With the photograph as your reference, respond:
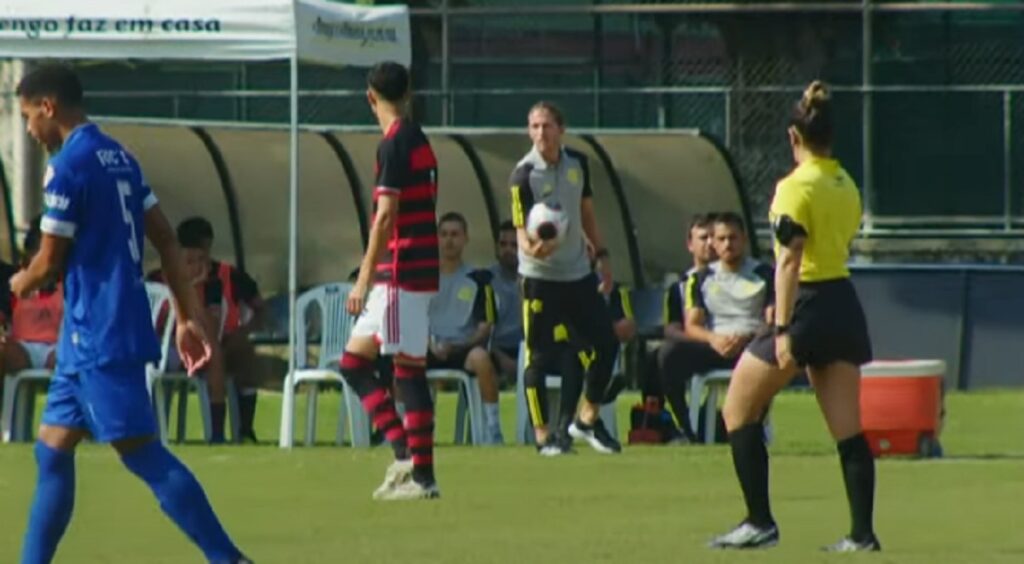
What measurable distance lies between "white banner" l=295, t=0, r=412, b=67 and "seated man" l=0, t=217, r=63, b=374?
91.2 inches

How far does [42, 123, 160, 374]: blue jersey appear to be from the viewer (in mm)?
10219

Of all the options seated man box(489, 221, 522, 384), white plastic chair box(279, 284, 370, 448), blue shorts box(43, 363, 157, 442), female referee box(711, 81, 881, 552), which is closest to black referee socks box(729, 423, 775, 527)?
female referee box(711, 81, 881, 552)

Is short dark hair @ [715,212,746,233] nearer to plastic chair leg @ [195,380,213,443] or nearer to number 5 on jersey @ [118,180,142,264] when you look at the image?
plastic chair leg @ [195,380,213,443]

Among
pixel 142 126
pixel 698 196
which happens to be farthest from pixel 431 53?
pixel 142 126

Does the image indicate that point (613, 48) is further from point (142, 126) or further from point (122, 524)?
point (122, 524)

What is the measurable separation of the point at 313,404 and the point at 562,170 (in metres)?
2.70

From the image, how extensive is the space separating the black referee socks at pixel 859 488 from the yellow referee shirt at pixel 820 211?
665mm

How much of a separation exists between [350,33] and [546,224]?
2.28 metres

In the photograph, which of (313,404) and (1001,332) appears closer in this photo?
(313,404)

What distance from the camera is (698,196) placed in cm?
2625

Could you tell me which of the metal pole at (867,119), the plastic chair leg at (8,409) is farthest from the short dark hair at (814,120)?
the metal pole at (867,119)

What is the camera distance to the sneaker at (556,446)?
Result: 691 inches

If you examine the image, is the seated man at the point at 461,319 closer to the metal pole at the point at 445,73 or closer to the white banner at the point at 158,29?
the white banner at the point at 158,29

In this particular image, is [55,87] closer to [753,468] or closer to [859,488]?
[753,468]
